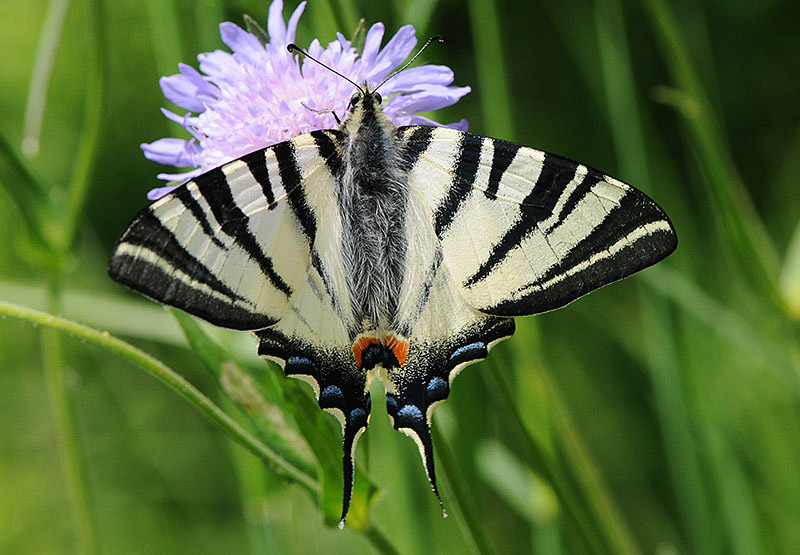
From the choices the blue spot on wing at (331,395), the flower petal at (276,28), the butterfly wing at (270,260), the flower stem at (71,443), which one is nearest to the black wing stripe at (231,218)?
the butterfly wing at (270,260)

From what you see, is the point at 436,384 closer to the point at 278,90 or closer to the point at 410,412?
the point at 410,412

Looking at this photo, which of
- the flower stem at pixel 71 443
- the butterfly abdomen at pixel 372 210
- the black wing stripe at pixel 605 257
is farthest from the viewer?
the flower stem at pixel 71 443

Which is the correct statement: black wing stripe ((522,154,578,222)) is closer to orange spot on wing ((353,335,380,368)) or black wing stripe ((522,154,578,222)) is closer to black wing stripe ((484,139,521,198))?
black wing stripe ((484,139,521,198))

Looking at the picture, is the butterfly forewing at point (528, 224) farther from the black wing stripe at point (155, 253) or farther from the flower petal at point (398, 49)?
the black wing stripe at point (155, 253)

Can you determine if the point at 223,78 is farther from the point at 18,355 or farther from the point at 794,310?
the point at 18,355

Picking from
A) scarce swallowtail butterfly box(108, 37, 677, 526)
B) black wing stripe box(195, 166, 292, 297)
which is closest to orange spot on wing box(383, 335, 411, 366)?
scarce swallowtail butterfly box(108, 37, 677, 526)

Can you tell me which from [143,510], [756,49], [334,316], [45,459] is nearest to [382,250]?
[334,316]
